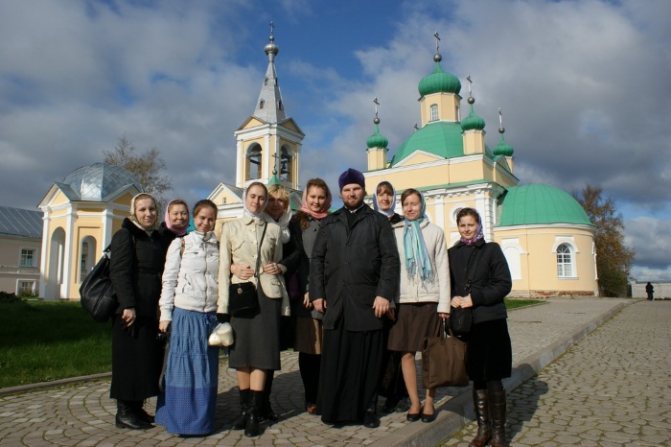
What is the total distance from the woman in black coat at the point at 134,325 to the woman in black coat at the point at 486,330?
2.64 meters

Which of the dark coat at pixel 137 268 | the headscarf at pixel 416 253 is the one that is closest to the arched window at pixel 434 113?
the headscarf at pixel 416 253

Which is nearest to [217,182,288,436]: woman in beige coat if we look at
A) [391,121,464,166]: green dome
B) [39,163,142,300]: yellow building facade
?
[39,163,142,300]: yellow building facade

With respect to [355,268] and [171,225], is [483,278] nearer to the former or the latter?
[355,268]

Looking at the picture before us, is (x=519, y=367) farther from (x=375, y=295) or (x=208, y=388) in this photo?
(x=208, y=388)

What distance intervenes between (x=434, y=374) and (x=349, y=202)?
1.64m

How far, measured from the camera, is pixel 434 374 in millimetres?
4047

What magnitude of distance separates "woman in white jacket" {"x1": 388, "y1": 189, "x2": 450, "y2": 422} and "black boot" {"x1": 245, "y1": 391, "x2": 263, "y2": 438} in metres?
1.20

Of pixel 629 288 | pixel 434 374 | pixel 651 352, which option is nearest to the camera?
pixel 434 374

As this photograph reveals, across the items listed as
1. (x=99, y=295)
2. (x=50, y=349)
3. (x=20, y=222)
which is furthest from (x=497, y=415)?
(x=20, y=222)

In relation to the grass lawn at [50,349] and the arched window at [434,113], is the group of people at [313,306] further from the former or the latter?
the arched window at [434,113]

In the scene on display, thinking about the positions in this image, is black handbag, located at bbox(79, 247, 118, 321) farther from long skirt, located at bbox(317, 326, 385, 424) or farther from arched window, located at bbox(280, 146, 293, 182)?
arched window, located at bbox(280, 146, 293, 182)

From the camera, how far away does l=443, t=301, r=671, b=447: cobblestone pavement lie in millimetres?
4219

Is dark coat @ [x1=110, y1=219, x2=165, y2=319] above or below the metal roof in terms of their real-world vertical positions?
below

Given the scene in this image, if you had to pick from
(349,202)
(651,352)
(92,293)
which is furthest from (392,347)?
(651,352)
